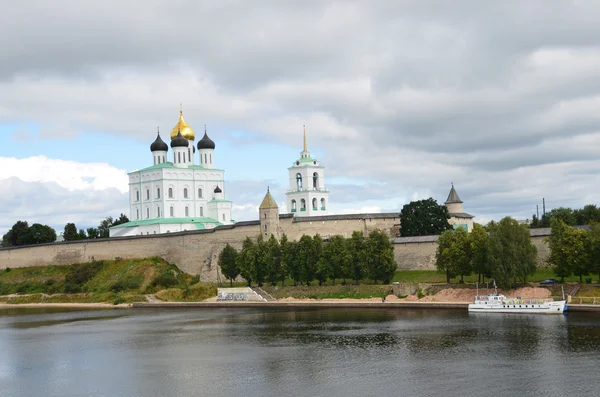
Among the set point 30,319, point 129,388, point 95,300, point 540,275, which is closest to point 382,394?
point 129,388

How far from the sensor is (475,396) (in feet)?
61.0

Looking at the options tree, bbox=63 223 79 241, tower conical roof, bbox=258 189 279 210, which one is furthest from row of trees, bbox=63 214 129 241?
tower conical roof, bbox=258 189 279 210

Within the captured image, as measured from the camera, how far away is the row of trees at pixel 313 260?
39531 millimetres

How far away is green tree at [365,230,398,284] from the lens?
39156 millimetres

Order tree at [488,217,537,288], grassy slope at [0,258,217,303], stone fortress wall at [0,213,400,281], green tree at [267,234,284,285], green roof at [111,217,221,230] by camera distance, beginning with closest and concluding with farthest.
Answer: tree at [488,217,537,288] → green tree at [267,234,284,285] → grassy slope at [0,258,217,303] → stone fortress wall at [0,213,400,281] → green roof at [111,217,221,230]

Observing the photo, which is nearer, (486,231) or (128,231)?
(486,231)

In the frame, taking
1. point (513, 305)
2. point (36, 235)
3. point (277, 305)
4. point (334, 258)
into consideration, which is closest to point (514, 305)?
point (513, 305)

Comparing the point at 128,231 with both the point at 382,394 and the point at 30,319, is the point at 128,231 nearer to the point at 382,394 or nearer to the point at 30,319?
the point at 30,319

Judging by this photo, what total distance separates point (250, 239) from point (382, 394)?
28.2 m

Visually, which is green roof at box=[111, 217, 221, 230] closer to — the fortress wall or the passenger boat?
the fortress wall

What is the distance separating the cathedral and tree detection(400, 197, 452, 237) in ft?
61.7

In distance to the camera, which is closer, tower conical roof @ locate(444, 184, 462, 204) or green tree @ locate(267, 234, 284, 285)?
green tree @ locate(267, 234, 284, 285)

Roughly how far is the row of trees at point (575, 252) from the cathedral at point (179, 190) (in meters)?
32.1

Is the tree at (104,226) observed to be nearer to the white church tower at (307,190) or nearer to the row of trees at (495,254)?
the white church tower at (307,190)
